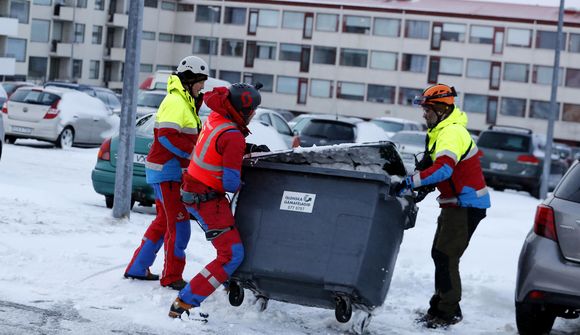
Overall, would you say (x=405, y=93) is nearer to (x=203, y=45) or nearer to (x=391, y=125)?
(x=203, y=45)

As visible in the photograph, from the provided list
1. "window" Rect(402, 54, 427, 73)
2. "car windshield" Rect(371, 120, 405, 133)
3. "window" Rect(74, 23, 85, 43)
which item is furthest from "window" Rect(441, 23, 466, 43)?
"car windshield" Rect(371, 120, 405, 133)

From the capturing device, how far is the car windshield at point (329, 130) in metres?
21.4

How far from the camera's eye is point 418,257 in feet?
36.1

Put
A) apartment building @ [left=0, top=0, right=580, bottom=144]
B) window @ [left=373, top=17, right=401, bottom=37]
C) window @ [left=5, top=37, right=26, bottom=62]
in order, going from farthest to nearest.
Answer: window @ [left=373, top=17, right=401, bottom=37], apartment building @ [left=0, top=0, right=580, bottom=144], window @ [left=5, top=37, right=26, bottom=62]

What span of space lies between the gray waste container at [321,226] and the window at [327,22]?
234 feet

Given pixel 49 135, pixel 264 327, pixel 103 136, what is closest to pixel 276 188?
pixel 264 327

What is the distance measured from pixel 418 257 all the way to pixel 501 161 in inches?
631

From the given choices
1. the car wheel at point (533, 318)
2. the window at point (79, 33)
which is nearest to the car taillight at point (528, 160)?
the car wheel at point (533, 318)

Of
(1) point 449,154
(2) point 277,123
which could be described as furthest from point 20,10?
(1) point 449,154

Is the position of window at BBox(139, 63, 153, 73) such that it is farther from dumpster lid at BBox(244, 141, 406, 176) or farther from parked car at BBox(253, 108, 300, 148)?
dumpster lid at BBox(244, 141, 406, 176)

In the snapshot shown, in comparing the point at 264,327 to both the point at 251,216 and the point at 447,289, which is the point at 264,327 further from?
the point at 447,289

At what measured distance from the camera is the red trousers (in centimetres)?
799

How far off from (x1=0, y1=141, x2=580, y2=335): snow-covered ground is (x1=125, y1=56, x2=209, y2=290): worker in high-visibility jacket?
0.91ft

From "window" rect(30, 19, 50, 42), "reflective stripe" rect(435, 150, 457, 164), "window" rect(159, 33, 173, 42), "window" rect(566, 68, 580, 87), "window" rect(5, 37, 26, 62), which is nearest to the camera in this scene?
"reflective stripe" rect(435, 150, 457, 164)
